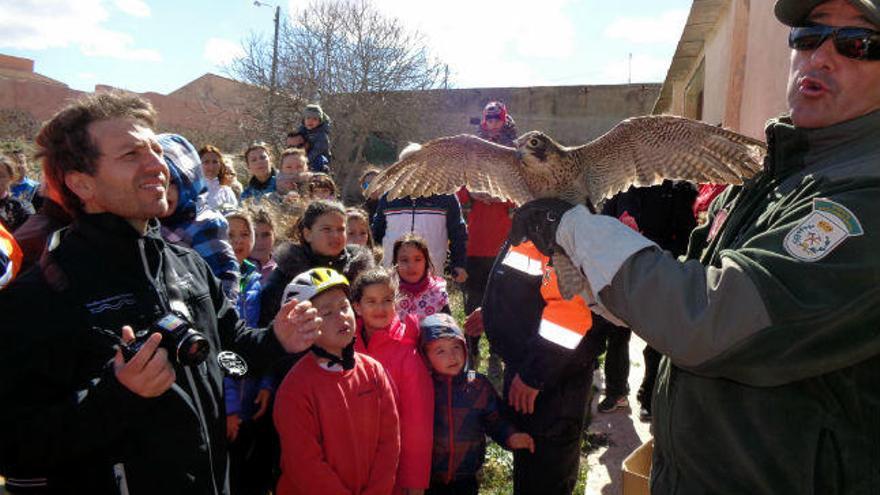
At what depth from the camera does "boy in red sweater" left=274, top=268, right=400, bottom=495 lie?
8.48 ft

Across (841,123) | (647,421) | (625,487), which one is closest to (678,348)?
(841,123)

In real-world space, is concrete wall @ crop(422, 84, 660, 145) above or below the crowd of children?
above

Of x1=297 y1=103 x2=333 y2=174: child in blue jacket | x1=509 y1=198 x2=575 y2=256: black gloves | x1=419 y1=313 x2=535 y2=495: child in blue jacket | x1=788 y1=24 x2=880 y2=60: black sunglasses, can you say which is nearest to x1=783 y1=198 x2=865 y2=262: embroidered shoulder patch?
x1=788 y1=24 x2=880 y2=60: black sunglasses

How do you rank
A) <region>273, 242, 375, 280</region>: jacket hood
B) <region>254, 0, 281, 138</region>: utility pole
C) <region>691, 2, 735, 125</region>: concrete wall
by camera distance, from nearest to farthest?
<region>273, 242, 375, 280</region>: jacket hood → <region>691, 2, 735, 125</region>: concrete wall → <region>254, 0, 281, 138</region>: utility pole

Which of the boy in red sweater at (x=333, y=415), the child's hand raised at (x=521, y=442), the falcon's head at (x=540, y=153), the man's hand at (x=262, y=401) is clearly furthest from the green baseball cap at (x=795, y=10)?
the man's hand at (x=262, y=401)

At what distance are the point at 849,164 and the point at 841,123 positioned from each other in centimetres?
17

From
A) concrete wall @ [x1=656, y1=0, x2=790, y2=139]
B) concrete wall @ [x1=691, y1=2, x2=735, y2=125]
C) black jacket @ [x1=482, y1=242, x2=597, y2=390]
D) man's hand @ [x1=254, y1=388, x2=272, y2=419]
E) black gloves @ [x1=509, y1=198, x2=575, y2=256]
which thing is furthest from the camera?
concrete wall @ [x1=691, y1=2, x2=735, y2=125]

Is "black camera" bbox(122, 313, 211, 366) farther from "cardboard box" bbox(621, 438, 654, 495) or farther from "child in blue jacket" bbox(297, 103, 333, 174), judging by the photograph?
"child in blue jacket" bbox(297, 103, 333, 174)

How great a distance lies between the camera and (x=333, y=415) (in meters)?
2.62

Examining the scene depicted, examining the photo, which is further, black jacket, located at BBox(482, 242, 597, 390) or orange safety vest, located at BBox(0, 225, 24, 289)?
black jacket, located at BBox(482, 242, 597, 390)

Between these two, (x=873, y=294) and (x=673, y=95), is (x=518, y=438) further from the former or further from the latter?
(x=673, y=95)

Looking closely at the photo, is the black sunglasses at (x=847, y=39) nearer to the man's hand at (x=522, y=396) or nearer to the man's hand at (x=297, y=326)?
the man's hand at (x=297, y=326)

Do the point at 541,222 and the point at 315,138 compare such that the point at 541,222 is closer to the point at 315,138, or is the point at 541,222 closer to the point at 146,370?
the point at 146,370

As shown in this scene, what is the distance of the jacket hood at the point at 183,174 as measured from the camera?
2756mm
